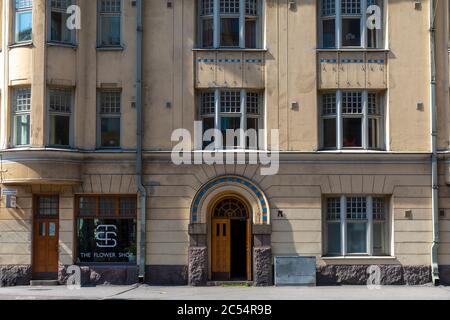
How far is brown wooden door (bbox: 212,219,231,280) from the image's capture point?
87.0ft

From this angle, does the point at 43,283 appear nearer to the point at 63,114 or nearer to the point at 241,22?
the point at 63,114

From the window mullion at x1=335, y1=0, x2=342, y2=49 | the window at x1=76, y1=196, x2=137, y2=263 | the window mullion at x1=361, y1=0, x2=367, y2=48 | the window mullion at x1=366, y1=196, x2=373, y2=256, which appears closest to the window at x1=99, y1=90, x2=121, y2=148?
the window at x1=76, y1=196, x2=137, y2=263

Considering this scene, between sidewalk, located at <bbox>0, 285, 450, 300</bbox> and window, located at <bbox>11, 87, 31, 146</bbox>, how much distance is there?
476 cm

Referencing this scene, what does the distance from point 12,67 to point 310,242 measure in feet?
36.3

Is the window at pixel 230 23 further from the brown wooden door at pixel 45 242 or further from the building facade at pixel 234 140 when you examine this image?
the brown wooden door at pixel 45 242

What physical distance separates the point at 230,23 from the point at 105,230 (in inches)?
313

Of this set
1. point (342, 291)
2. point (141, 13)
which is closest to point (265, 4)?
point (141, 13)

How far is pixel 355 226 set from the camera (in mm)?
26469

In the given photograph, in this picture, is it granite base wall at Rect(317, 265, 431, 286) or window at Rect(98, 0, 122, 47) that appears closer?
granite base wall at Rect(317, 265, 431, 286)

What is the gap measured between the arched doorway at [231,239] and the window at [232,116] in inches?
74.3

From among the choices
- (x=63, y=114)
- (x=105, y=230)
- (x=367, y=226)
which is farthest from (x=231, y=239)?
(x=63, y=114)

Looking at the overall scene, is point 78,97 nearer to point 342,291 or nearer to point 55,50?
point 55,50

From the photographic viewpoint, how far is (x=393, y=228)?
26188 mm

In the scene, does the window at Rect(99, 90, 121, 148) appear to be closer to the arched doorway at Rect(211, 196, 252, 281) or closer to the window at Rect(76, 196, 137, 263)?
the window at Rect(76, 196, 137, 263)
